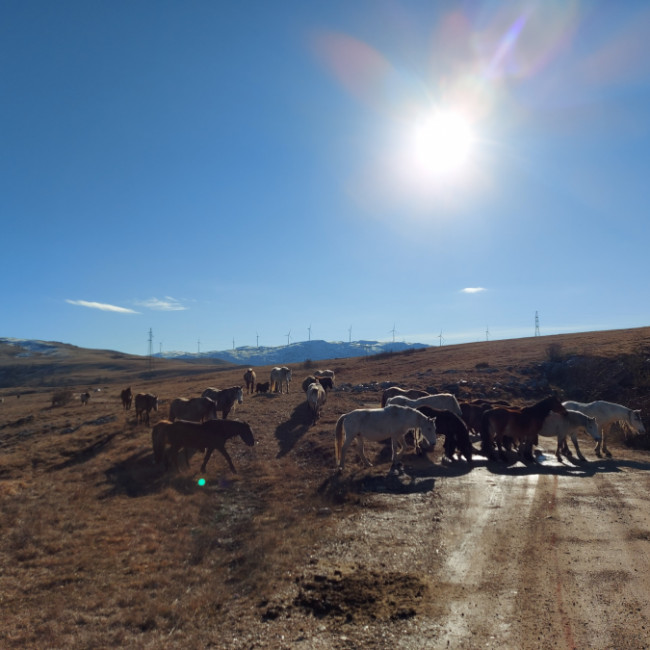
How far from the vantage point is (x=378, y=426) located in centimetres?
1417

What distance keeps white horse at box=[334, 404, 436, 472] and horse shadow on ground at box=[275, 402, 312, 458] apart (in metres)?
3.43

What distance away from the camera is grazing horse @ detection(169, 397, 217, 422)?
20.0 metres

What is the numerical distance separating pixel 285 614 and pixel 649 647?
4351 millimetres

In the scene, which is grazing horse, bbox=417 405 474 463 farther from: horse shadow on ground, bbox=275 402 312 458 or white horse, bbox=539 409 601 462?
horse shadow on ground, bbox=275 402 312 458

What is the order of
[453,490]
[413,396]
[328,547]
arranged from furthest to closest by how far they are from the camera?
[413,396] < [453,490] < [328,547]

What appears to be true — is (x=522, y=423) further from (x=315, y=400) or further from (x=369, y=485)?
(x=315, y=400)

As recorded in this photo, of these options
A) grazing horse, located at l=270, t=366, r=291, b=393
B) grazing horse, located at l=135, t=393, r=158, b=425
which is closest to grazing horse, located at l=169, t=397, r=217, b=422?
grazing horse, located at l=135, t=393, r=158, b=425

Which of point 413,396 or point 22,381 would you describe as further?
point 22,381

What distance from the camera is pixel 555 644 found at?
522cm

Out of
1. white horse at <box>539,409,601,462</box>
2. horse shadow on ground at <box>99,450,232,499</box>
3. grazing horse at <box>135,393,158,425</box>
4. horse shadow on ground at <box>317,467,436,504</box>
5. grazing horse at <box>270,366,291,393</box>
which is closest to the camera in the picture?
horse shadow on ground at <box>317,467,436,504</box>

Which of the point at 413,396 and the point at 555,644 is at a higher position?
the point at 413,396

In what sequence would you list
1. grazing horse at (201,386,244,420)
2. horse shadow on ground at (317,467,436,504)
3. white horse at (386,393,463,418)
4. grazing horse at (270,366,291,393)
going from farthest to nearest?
1. grazing horse at (270,366,291,393)
2. grazing horse at (201,386,244,420)
3. white horse at (386,393,463,418)
4. horse shadow on ground at (317,467,436,504)

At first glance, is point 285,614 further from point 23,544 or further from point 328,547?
point 23,544

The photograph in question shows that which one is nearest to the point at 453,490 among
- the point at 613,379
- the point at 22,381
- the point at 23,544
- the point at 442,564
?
the point at 442,564
